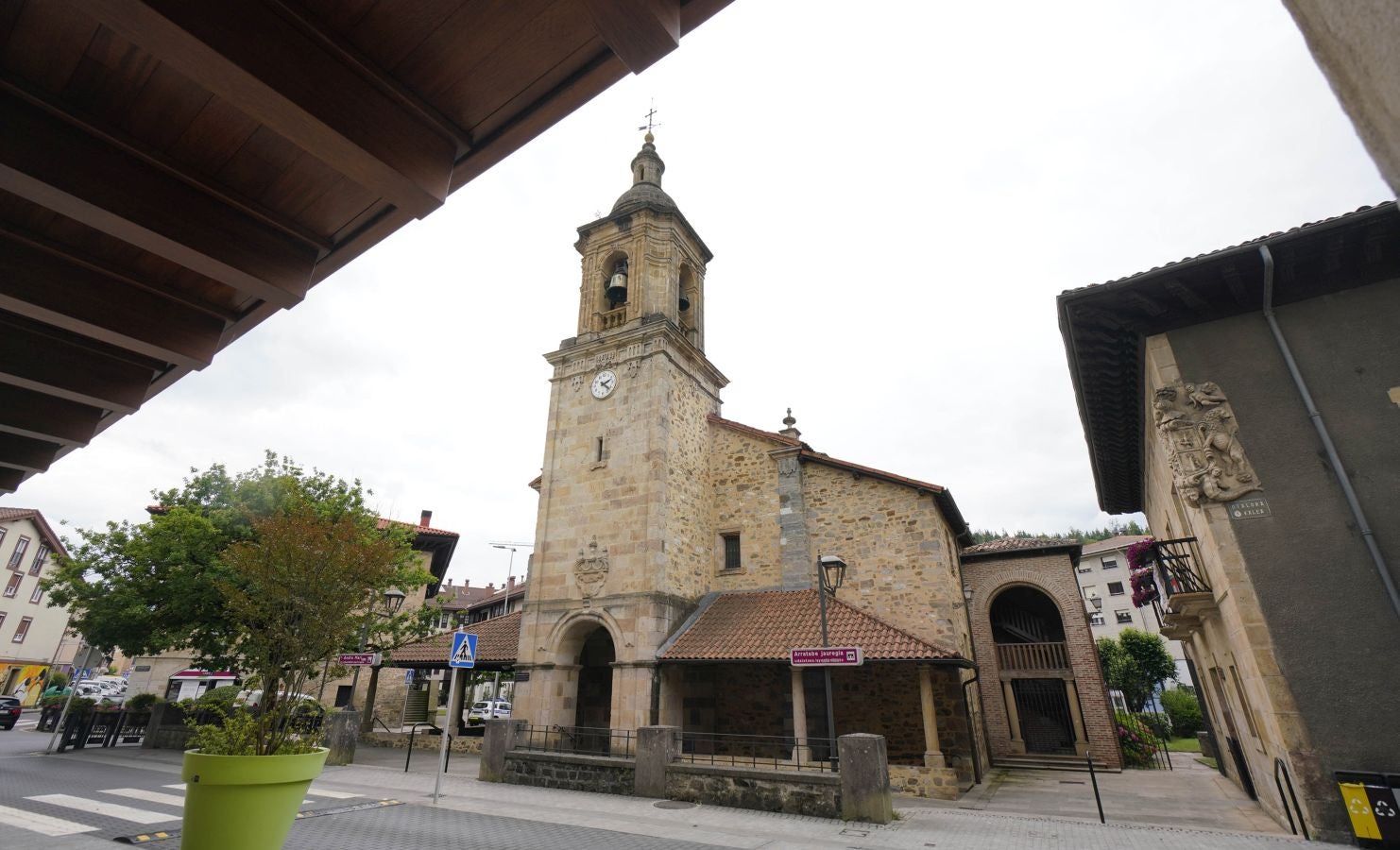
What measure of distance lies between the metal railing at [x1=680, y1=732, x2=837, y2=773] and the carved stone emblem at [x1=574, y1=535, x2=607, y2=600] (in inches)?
167

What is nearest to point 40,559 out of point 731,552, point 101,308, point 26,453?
point 731,552

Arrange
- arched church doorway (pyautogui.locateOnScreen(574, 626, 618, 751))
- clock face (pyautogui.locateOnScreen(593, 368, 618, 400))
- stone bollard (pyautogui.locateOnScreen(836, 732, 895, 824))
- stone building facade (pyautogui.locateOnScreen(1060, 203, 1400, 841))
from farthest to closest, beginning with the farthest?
clock face (pyautogui.locateOnScreen(593, 368, 618, 400)) → arched church doorway (pyautogui.locateOnScreen(574, 626, 618, 751)) → stone bollard (pyautogui.locateOnScreen(836, 732, 895, 824)) → stone building facade (pyautogui.locateOnScreen(1060, 203, 1400, 841))

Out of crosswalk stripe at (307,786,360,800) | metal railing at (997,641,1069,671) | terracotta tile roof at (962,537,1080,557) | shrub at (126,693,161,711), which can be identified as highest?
terracotta tile roof at (962,537,1080,557)

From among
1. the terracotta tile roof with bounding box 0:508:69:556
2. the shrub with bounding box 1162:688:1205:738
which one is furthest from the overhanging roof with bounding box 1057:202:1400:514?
the terracotta tile roof with bounding box 0:508:69:556

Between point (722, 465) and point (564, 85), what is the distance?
1762 cm

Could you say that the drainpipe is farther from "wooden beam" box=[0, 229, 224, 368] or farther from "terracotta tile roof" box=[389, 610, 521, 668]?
"terracotta tile roof" box=[389, 610, 521, 668]

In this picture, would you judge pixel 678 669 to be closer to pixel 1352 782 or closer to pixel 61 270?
pixel 1352 782

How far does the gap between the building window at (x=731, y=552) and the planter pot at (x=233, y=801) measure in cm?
1527

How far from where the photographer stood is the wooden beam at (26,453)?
13.2ft

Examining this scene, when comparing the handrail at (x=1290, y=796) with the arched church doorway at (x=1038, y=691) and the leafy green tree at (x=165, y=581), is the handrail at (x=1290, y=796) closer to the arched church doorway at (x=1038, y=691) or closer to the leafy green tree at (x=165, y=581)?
the arched church doorway at (x=1038, y=691)

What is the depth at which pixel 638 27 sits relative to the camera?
77.1 inches

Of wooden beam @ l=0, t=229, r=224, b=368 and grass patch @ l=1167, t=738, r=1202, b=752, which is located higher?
wooden beam @ l=0, t=229, r=224, b=368

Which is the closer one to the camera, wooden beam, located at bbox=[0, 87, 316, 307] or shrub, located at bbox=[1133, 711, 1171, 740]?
wooden beam, located at bbox=[0, 87, 316, 307]

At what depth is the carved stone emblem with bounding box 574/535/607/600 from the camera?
53.8 ft
